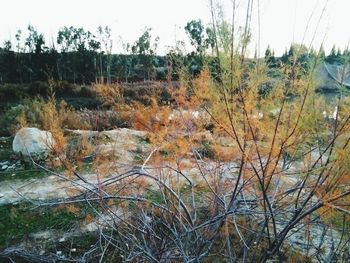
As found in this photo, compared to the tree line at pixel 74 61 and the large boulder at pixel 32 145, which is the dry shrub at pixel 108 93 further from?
the tree line at pixel 74 61

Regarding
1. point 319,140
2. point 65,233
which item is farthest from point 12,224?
point 319,140

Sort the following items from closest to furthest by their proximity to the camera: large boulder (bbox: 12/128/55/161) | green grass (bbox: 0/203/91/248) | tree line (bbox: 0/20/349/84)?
green grass (bbox: 0/203/91/248), large boulder (bbox: 12/128/55/161), tree line (bbox: 0/20/349/84)

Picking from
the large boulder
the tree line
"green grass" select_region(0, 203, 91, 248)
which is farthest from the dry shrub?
the tree line

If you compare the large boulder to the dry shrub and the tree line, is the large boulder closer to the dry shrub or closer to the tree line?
the dry shrub

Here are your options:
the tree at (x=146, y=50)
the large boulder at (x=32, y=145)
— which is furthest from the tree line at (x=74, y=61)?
the large boulder at (x=32, y=145)

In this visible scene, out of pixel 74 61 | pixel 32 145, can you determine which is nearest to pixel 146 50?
pixel 74 61

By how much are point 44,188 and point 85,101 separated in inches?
539

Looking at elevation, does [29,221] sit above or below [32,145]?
below

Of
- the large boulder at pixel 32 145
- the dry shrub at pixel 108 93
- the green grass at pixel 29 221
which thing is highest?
the dry shrub at pixel 108 93

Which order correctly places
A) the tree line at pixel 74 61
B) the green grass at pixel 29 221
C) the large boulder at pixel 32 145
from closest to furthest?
the green grass at pixel 29 221 < the large boulder at pixel 32 145 < the tree line at pixel 74 61

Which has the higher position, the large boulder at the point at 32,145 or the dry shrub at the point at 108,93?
the dry shrub at the point at 108,93

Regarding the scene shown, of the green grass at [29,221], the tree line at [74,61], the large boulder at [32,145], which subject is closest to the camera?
the green grass at [29,221]

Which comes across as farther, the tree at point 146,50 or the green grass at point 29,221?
the tree at point 146,50

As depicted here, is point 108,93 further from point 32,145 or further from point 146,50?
point 146,50
